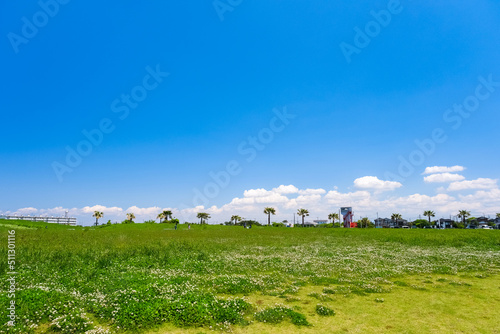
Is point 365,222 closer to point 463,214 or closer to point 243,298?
point 463,214

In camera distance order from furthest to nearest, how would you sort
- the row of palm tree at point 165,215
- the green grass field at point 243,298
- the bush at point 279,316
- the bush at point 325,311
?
the row of palm tree at point 165,215 < the bush at point 325,311 < the bush at point 279,316 < the green grass field at point 243,298

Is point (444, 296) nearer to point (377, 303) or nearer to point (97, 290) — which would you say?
point (377, 303)

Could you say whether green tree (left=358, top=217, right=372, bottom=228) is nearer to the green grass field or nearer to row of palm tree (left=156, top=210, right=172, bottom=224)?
row of palm tree (left=156, top=210, right=172, bottom=224)

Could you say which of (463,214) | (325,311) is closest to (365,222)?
(463,214)

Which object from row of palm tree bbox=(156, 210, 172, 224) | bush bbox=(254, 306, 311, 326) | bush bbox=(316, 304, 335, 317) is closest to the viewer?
bush bbox=(254, 306, 311, 326)

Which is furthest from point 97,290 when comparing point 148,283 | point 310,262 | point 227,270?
point 310,262

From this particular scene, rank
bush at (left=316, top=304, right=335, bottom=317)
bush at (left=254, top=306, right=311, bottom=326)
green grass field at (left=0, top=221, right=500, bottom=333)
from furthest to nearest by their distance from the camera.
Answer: bush at (left=316, top=304, right=335, bottom=317), bush at (left=254, top=306, right=311, bottom=326), green grass field at (left=0, top=221, right=500, bottom=333)

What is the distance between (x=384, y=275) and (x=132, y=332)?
17.3 metres

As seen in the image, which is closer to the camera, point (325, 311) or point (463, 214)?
point (325, 311)

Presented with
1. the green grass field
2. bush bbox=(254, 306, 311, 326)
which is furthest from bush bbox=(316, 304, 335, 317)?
bush bbox=(254, 306, 311, 326)

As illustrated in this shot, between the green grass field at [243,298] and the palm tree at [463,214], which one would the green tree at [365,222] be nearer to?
the palm tree at [463,214]

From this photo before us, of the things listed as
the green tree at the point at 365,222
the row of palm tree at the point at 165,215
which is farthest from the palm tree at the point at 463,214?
Answer: the row of palm tree at the point at 165,215

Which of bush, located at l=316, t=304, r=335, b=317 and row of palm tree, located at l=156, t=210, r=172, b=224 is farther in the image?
row of palm tree, located at l=156, t=210, r=172, b=224

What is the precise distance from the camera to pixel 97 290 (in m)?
14.1
